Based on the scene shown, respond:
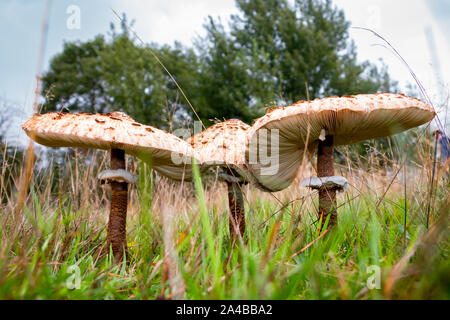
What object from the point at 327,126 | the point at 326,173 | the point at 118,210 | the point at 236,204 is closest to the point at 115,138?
the point at 118,210

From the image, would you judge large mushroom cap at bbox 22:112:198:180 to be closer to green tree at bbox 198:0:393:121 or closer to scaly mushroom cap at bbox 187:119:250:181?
scaly mushroom cap at bbox 187:119:250:181

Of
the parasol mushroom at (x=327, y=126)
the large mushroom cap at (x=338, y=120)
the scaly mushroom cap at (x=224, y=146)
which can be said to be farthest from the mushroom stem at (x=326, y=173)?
the scaly mushroom cap at (x=224, y=146)

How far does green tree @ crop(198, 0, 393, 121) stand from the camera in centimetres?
1527

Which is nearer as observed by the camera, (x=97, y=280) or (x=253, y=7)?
(x=97, y=280)

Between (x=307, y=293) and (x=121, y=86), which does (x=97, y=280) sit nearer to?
(x=307, y=293)

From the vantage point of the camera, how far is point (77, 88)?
67.8 ft

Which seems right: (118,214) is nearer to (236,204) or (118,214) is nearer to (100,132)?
(100,132)

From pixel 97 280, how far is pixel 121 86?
16.3 metres

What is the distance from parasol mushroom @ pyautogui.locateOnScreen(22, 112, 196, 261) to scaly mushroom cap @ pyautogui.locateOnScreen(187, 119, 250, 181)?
0.38 m

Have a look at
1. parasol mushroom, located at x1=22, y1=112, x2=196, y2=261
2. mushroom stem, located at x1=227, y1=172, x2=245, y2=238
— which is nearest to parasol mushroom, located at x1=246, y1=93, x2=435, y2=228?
mushroom stem, located at x1=227, y1=172, x2=245, y2=238

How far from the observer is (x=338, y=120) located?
7.30 ft

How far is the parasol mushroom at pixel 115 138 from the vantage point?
6.56 feet

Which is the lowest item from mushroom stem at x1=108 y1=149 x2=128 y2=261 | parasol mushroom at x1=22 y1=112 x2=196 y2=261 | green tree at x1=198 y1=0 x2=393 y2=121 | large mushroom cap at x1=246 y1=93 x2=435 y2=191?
mushroom stem at x1=108 y1=149 x2=128 y2=261

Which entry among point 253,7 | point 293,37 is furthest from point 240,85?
point 253,7
